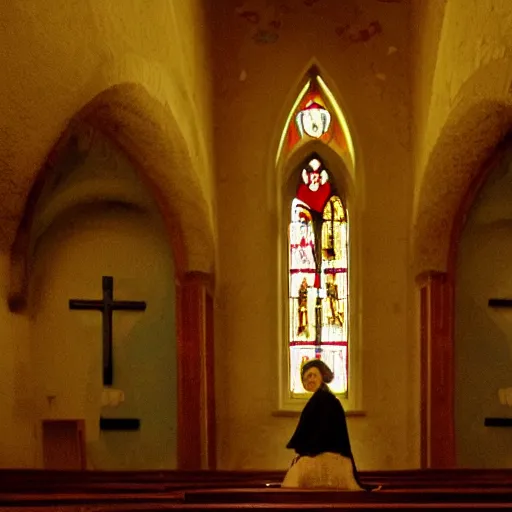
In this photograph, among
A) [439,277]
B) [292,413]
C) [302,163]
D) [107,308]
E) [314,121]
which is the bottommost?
[292,413]

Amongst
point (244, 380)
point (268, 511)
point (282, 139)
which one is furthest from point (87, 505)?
point (282, 139)

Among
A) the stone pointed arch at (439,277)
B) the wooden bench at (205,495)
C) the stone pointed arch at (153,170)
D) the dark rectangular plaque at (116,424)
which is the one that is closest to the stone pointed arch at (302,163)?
the stone pointed arch at (439,277)

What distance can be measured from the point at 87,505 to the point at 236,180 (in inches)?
214

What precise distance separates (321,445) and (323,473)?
0.54ft

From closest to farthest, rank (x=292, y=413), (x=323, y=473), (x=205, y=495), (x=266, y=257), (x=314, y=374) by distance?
(x=205, y=495), (x=323, y=473), (x=314, y=374), (x=292, y=413), (x=266, y=257)

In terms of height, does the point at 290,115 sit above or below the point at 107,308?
above

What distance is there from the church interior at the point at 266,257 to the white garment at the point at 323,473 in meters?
2.29

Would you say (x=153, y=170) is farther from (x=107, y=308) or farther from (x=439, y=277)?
(x=439, y=277)

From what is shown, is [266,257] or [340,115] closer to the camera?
[266,257]

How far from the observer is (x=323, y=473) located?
6.12m

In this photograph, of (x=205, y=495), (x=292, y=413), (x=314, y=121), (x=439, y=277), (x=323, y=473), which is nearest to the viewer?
(x=205, y=495)

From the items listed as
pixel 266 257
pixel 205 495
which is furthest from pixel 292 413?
pixel 205 495

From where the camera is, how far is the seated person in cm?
610

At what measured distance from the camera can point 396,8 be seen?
984cm
